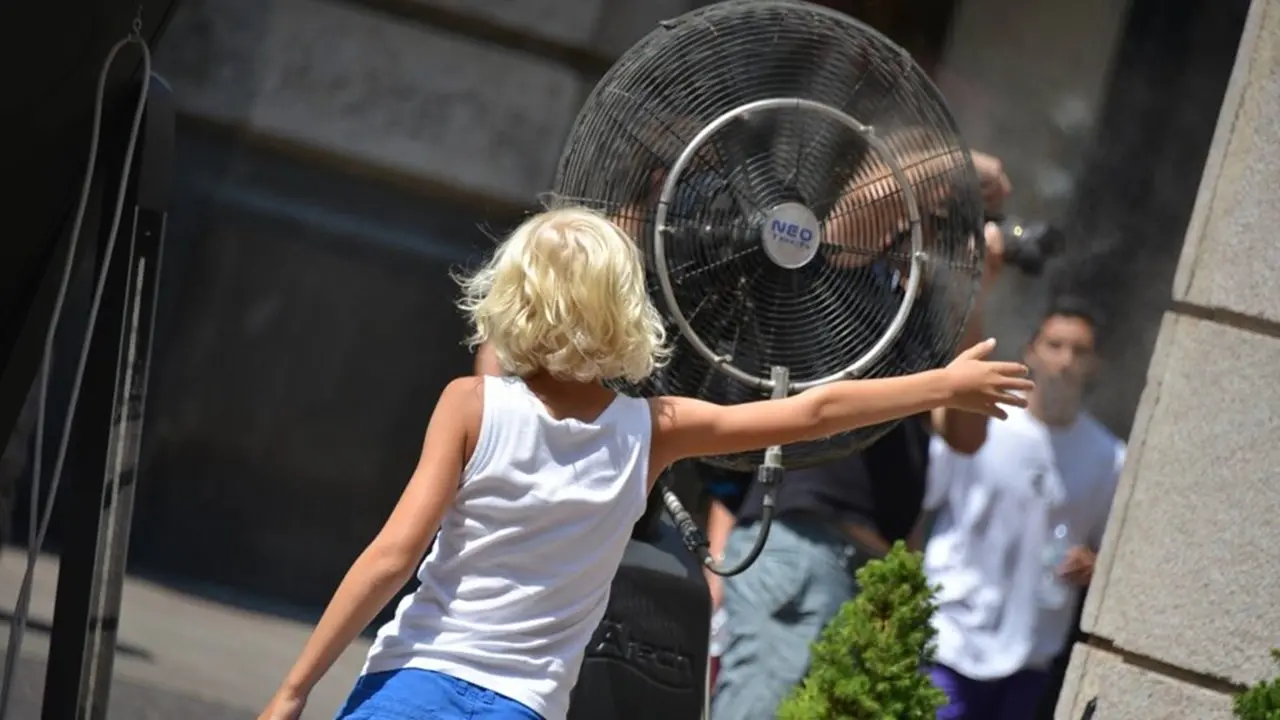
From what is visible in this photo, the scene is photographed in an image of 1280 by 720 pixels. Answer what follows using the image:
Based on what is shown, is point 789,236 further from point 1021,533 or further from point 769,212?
point 1021,533

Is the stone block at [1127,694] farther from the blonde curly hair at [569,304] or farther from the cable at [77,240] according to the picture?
the cable at [77,240]

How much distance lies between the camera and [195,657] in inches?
202

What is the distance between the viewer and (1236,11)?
4.71m

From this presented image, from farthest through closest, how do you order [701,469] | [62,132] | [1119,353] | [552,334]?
1. [1119,353]
2. [701,469]
3. [62,132]
4. [552,334]

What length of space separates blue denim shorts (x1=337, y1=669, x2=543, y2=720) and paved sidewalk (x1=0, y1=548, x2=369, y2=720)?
2310mm

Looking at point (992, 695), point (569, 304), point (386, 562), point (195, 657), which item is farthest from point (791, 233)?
point (195, 657)

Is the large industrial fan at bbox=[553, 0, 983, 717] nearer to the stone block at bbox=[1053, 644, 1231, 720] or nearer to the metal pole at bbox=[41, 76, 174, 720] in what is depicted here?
the metal pole at bbox=[41, 76, 174, 720]

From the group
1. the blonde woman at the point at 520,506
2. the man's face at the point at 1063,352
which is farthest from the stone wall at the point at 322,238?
the blonde woman at the point at 520,506

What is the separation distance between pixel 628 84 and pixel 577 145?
14 cm

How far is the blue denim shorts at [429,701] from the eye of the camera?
2764 mm

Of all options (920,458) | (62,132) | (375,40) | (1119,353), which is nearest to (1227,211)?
(1119,353)

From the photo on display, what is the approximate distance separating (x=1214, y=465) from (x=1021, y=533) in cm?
49

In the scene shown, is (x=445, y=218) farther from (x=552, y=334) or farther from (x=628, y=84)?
(x=552, y=334)

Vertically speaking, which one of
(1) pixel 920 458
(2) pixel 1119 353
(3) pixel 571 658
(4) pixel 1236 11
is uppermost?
(4) pixel 1236 11
